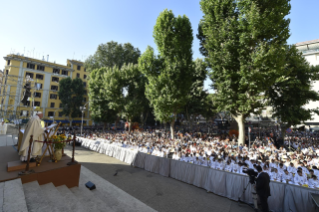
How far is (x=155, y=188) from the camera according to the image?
8469 mm

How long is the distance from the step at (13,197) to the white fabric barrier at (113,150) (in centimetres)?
896

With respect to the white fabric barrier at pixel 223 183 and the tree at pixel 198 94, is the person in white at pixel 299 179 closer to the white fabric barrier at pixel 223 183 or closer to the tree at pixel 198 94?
the white fabric barrier at pixel 223 183

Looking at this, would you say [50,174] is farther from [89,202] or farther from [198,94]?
[198,94]

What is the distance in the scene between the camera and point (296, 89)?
50.5ft

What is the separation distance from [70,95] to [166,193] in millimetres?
39536

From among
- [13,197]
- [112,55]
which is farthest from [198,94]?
[13,197]

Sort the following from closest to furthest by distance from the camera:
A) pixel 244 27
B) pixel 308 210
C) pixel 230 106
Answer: pixel 308 210
pixel 244 27
pixel 230 106

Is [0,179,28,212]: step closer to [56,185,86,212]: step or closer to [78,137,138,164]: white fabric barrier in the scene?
[56,185,86,212]: step

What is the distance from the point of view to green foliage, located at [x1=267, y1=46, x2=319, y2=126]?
14.4m

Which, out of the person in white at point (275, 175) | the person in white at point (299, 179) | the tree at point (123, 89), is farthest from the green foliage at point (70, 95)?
the person in white at point (299, 179)

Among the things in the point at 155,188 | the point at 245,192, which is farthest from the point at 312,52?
the point at 155,188

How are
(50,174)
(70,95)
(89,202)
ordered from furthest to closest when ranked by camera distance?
(70,95) < (89,202) < (50,174)

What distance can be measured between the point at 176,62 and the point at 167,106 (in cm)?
556

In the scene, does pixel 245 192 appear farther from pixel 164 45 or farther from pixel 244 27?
pixel 164 45
